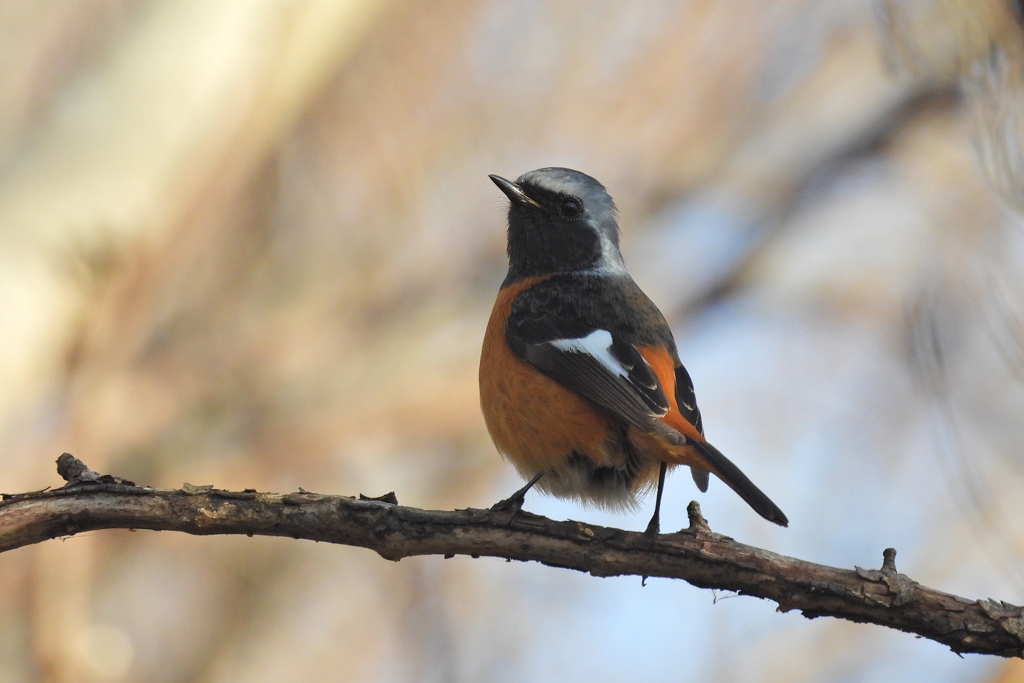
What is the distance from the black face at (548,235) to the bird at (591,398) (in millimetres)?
185

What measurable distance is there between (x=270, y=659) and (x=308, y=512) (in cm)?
456

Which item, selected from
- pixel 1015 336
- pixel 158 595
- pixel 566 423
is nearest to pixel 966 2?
pixel 1015 336

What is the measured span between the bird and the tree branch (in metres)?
0.16

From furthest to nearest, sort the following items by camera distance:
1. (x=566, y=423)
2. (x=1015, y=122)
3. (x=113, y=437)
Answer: (x=113, y=437) → (x=1015, y=122) → (x=566, y=423)

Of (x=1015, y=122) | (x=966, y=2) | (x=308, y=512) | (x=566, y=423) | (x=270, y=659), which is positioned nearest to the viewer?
(x=308, y=512)

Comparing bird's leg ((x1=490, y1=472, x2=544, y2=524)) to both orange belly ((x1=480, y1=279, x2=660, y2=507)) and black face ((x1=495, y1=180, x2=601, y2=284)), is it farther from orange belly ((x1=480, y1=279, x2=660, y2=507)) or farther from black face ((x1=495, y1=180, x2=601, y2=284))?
black face ((x1=495, y1=180, x2=601, y2=284))

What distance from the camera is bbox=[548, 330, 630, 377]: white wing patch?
157 inches

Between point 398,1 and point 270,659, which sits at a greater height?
point 398,1

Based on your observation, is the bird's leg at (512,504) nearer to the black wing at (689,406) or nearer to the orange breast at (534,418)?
the orange breast at (534,418)

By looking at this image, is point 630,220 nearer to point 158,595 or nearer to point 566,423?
point 566,423

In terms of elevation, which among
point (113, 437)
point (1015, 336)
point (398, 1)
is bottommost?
point (1015, 336)

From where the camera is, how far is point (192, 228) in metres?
7.30

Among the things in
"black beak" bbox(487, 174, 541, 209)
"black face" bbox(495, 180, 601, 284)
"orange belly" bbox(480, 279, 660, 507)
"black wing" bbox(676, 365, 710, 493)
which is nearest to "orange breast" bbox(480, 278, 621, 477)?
"orange belly" bbox(480, 279, 660, 507)

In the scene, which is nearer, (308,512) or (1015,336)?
(308,512)
